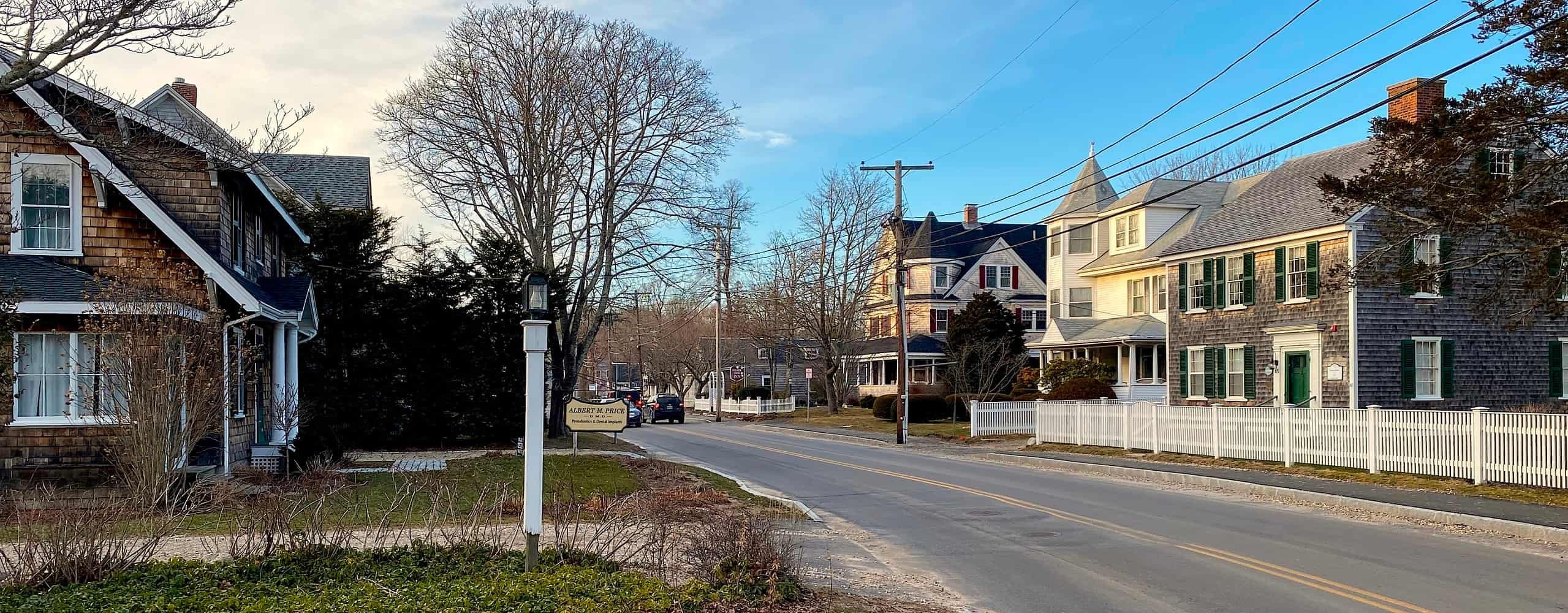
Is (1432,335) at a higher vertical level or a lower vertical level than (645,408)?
higher

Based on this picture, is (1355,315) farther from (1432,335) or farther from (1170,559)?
(1170,559)

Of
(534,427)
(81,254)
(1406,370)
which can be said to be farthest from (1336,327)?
(81,254)

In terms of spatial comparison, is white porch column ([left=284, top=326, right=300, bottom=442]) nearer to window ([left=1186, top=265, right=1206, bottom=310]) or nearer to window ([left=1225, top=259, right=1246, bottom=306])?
window ([left=1225, top=259, right=1246, bottom=306])

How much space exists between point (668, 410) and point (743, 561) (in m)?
51.1

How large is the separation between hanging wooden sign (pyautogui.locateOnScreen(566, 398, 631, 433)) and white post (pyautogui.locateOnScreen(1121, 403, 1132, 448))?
13.3 m

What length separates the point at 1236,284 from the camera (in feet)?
107

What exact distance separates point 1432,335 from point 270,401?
27503 mm

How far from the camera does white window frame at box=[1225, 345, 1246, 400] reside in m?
32.2

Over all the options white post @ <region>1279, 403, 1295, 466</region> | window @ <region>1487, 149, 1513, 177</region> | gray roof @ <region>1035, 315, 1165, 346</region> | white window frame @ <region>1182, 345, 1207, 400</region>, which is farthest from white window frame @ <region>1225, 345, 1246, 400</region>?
white post @ <region>1279, 403, 1295, 466</region>

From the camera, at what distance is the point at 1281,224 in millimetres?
30828

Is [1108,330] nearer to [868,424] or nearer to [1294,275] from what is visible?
[868,424]

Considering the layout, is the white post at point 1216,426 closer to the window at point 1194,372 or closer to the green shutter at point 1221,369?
the green shutter at point 1221,369

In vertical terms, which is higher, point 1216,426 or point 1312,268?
point 1312,268

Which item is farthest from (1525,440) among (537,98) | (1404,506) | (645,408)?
(645,408)
